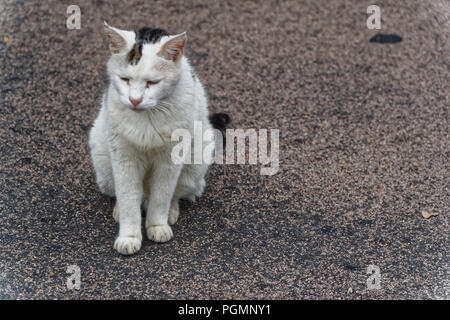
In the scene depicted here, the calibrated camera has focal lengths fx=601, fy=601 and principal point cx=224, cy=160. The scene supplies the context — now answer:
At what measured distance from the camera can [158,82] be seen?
3.50 meters

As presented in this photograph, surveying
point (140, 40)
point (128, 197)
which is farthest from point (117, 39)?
point (128, 197)

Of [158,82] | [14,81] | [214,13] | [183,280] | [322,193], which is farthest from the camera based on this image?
[214,13]

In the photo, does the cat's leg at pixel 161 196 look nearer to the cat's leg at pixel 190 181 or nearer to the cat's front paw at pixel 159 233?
the cat's front paw at pixel 159 233

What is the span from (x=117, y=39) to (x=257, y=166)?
2045mm

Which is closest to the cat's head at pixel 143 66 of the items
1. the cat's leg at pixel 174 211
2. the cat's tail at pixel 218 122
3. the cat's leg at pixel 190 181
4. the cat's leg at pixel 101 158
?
the cat's leg at pixel 101 158

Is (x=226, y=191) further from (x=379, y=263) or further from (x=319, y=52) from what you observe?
(x=319, y=52)

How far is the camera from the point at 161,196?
13.1 ft

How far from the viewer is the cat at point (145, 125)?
347 centimetres

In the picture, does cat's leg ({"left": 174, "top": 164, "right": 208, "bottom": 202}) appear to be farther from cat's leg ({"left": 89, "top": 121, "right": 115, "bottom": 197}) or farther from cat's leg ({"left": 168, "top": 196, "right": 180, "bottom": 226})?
cat's leg ({"left": 89, "top": 121, "right": 115, "bottom": 197})

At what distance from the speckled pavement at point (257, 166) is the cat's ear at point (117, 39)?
1.35m

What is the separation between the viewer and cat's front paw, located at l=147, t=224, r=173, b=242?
4098 mm

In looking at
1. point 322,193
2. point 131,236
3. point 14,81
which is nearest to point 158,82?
point 131,236

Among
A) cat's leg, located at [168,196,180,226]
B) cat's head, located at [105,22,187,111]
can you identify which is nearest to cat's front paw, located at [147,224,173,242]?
cat's leg, located at [168,196,180,226]

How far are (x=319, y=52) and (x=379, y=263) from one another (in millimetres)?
3192
